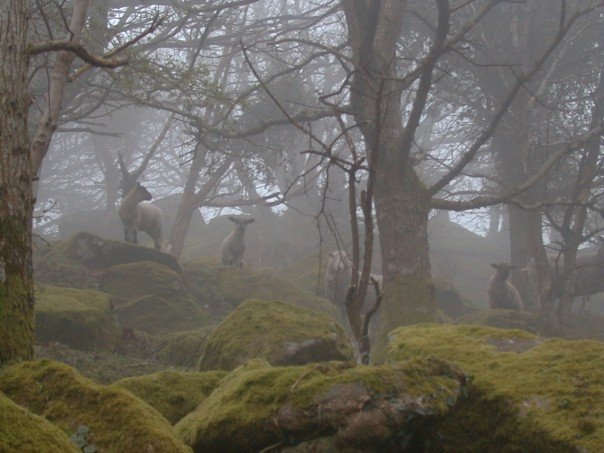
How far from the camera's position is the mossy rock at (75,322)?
837 cm

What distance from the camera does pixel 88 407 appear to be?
317 centimetres

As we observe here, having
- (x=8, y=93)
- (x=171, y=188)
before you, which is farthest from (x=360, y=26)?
(x=171, y=188)

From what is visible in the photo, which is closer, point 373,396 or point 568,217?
point 373,396

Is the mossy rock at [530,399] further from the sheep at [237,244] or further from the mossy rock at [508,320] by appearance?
the sheep at [237,244]

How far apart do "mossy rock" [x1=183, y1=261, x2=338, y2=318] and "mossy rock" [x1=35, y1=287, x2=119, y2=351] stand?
4.72 meters

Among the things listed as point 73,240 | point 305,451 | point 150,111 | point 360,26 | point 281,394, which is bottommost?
point 305,451

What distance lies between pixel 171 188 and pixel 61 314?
31322 mm

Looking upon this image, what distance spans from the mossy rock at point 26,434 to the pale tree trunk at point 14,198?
1.64m

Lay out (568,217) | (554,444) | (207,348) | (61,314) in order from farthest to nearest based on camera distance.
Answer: (568,217)
(61,314)
(207,348)
(554,444)

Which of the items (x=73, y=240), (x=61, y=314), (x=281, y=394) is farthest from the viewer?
(x=73, y=240)

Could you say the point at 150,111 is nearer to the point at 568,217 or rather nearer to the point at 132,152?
the point at 132,152

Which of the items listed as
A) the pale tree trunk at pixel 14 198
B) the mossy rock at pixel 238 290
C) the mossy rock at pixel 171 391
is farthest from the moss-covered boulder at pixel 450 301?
the pale tree trunk at pixel 14 198

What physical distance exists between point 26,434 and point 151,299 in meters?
9.80

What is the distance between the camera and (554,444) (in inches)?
125
